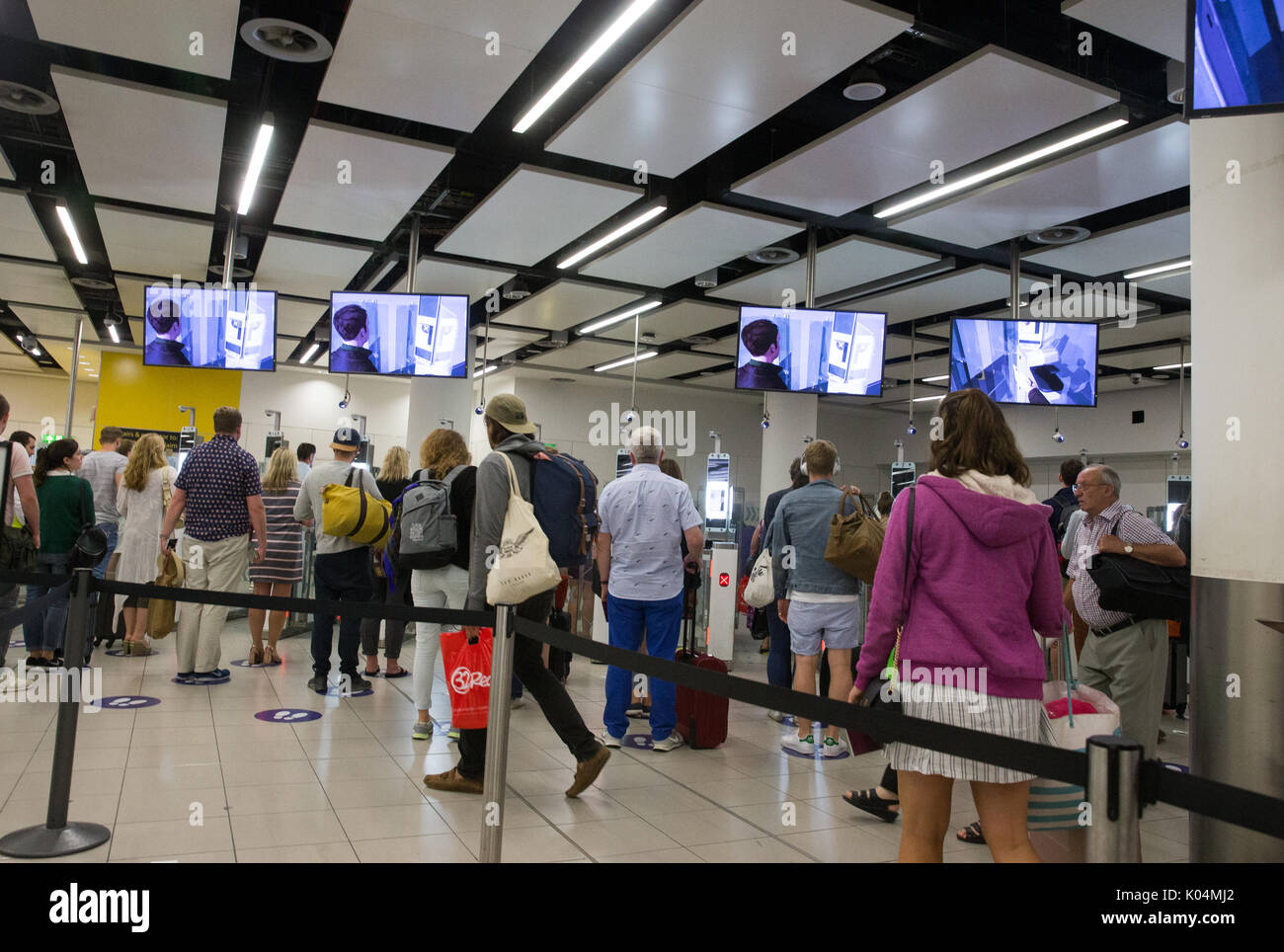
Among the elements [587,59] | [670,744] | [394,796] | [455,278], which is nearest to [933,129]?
[587,59]

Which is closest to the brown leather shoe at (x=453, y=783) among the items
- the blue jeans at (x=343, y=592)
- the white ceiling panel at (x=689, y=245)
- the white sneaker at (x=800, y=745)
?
the white sneaker at (x=800, y=745)

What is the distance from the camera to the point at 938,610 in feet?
7.22

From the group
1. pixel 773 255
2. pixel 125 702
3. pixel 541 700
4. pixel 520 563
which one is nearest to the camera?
pixel 520 563

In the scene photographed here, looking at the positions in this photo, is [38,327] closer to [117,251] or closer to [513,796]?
[117,251]

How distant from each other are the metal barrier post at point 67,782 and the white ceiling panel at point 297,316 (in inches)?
316

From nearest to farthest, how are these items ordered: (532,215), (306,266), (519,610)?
(519,610), (532,215), (306,266)

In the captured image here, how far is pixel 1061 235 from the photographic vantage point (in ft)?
23.3

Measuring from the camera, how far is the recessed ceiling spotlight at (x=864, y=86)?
4766 mm

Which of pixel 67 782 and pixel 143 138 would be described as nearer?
pixel 67 782

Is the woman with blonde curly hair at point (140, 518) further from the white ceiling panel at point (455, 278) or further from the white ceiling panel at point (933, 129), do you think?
the white ceiling panel at point (933, 129)

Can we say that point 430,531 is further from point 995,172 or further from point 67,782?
point 995,172

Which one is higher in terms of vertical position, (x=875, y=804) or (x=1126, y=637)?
(x=1126, y=637)

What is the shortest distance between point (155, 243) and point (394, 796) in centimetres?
706
